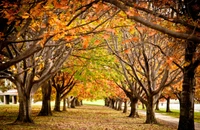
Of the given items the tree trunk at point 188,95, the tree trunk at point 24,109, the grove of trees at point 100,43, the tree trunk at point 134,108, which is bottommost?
the tree trunk at point 134,108

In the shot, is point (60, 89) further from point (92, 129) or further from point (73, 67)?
point (92, 129)

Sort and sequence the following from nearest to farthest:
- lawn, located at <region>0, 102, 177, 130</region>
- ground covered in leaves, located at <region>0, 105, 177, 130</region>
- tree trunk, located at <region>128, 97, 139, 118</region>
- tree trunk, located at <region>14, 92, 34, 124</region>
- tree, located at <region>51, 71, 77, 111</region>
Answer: ground covered in leaves, located at <region>0, 105, 177, 130</region> < lawn, located at <region>0, 102, 177, 130</region> < tree trunk, located at <region>14, 92, 34, 124</region> < tree trunk, located at <region>128, 97, 139, 118</region> < tree, located at <region>51, 71, 77, 111</region>

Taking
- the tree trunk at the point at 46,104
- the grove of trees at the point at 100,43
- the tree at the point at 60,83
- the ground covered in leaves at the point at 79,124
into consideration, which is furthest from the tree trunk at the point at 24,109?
the tree at the point at 60,83

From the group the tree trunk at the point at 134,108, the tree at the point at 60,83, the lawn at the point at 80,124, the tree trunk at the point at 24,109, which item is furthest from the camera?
the tree at the point at 60,83

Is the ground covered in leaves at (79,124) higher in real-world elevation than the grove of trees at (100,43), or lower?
lower

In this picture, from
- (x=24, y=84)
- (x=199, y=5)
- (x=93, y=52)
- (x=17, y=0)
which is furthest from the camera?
(x=93, y=52)

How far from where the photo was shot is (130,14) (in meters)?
5.32

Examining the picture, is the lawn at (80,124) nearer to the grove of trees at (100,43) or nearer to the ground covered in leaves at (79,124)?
the ground covered in leaves at (79,124)

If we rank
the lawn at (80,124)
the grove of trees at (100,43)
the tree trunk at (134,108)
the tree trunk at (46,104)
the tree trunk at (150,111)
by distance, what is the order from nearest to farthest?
the grove of trees at (100,43)
the lawn at (80,124)
the tree trunk at (150,111)
the tree trunk at (46,104)
the tree trunk at (134,108)

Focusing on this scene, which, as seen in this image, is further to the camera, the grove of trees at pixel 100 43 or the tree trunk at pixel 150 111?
the tree trunk at pixel 150 111

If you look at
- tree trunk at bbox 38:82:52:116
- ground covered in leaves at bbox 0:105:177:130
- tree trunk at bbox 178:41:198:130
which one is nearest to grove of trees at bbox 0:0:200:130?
tree trunk at bbox 178:41:198:130

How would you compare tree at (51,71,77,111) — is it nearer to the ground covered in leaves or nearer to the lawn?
the lawn

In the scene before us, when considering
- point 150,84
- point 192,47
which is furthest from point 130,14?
point 150,84

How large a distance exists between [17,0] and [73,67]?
550 inches
